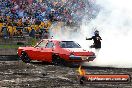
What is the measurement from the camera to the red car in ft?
58.3

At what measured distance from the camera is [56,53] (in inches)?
723

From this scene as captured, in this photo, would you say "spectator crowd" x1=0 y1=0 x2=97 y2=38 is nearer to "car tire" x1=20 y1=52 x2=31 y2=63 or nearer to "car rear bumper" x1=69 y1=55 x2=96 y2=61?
"car tire" x1=20 y1=52 x2=31 y2=63

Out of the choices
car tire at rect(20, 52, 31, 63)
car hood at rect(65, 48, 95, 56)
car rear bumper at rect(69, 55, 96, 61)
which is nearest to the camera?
car rear bumper at rect(69, 55, 96, 61)

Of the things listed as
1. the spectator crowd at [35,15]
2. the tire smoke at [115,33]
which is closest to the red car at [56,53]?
the tire smoke at [115,33]

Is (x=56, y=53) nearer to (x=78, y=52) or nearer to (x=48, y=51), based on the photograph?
(x=48, y=51)

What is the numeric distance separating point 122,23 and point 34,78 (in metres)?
14.9

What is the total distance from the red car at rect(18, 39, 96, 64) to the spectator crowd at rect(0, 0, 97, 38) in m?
10.6

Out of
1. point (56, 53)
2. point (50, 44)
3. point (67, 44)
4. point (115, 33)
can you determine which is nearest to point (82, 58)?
point (56, 53)

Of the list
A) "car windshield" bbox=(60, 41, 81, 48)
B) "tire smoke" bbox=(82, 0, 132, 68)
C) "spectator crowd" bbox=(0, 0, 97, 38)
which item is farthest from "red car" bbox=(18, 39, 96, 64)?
"spectator crowd" bbox=(0, 0, 97, 38)

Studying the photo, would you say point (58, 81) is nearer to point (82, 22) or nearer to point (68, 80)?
point (68, 80)

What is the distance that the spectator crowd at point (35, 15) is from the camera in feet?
103

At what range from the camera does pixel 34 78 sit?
43.2ft

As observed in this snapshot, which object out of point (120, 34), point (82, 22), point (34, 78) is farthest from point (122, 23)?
point (34, 78)

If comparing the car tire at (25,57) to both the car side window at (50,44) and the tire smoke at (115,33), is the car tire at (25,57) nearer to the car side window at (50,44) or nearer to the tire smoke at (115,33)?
the car side window at (50,44)
